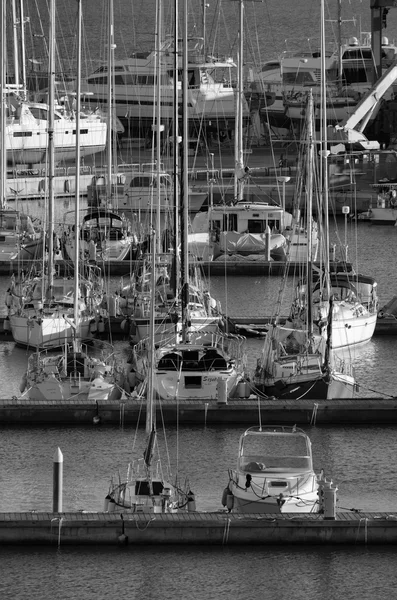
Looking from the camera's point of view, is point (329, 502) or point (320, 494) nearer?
point (329, 502)

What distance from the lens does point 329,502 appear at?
26.1 metres

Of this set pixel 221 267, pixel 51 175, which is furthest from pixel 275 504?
pixel 221 267

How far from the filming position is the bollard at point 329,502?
26062mm

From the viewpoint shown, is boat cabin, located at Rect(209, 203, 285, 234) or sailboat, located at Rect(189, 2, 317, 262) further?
boat cabin, located at Rect(209, 203, 285, 234)

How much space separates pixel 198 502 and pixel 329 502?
2.99 m

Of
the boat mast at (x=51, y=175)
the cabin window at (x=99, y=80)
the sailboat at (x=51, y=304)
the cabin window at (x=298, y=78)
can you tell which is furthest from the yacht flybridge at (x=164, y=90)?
the sailboat at (x=51, y=304)

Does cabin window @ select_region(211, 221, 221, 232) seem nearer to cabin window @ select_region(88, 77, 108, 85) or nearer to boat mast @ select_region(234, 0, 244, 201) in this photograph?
boat mast @ select_region(234, 0, 244, 201)

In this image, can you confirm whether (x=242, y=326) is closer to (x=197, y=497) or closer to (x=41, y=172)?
(x=197, y=497)

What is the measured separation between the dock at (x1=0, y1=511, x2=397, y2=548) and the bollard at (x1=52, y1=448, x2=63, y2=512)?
52 cm

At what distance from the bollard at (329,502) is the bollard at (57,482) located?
4.02 meters

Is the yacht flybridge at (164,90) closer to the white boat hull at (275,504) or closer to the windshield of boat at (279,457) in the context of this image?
the windshield of boat at (279,457)

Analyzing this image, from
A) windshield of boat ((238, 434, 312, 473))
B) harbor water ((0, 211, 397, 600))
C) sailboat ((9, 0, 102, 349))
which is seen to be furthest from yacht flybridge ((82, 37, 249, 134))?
windshield of boat ((238, 434, 312, 473))

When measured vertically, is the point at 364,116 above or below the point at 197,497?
above

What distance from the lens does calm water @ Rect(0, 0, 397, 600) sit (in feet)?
83.5
